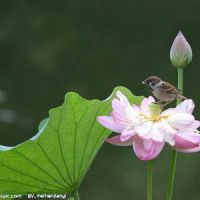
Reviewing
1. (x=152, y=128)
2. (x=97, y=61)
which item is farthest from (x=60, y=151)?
(x=97, y=61)

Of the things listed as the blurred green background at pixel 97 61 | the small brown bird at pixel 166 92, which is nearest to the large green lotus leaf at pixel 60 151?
the small brown bird at pixel 166 92

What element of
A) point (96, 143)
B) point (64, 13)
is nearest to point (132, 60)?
point (64, 13)

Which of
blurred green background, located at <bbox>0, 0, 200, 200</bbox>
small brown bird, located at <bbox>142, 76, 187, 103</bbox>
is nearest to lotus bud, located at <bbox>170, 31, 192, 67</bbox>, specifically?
small brown bird, located at <bbox>142, 76, 187, 103</bbox>

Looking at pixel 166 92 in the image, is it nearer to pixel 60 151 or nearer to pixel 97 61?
pixel 60 151

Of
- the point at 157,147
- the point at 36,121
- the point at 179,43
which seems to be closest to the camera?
the point at 157,147

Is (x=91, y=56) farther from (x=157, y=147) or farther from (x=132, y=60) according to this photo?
(x=157, y=147)

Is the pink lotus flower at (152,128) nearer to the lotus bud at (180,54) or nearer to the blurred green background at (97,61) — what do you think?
the lotus bud at (180,54)

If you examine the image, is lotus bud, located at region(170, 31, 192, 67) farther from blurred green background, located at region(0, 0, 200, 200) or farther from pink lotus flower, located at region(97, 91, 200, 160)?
blurred green background, located at region(0, 0, 200, 200)
